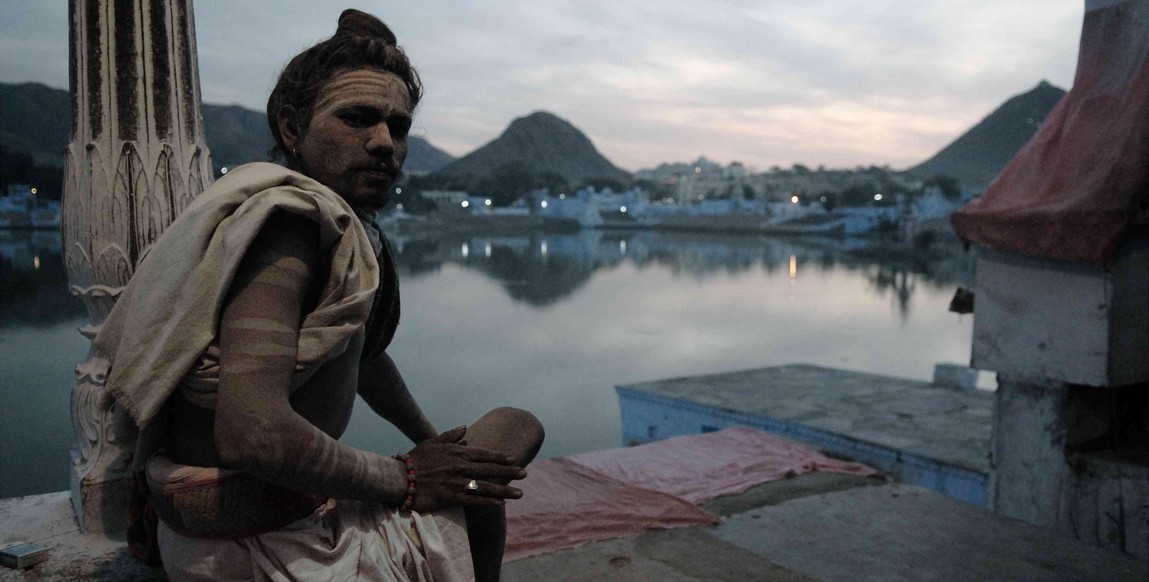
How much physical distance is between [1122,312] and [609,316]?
115 ft

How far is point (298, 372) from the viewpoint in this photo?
118 cm

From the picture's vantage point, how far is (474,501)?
131cm

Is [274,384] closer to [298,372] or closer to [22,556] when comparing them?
[298,372]

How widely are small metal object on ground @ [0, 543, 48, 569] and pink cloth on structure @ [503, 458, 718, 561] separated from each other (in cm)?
123

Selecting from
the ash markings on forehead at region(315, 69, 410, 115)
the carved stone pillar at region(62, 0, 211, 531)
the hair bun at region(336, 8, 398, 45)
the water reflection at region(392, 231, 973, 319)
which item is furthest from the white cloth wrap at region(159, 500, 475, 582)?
the water reflection at region(392, 231, 973, 319)

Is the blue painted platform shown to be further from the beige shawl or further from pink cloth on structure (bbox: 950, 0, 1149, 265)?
the beige shawl

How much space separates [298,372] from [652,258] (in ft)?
206

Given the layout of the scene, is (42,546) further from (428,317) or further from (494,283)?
(494,283)

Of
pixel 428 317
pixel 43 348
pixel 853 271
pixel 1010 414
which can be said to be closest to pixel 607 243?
pixel 853 271

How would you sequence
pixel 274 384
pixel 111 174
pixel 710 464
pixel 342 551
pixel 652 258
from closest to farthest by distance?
1. pixel 274 384
2. pixel 342 551
3. pixel 111 174
4. pixel 710 464
5. pixel 652 258

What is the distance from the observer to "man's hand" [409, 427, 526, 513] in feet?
4.27

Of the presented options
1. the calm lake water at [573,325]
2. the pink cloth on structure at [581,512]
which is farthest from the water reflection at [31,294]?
the pink cloth on structure at [581,512]

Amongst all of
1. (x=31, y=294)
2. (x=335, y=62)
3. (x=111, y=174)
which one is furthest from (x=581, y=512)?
(x=31, y=294)

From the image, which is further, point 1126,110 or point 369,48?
point 1126,110
